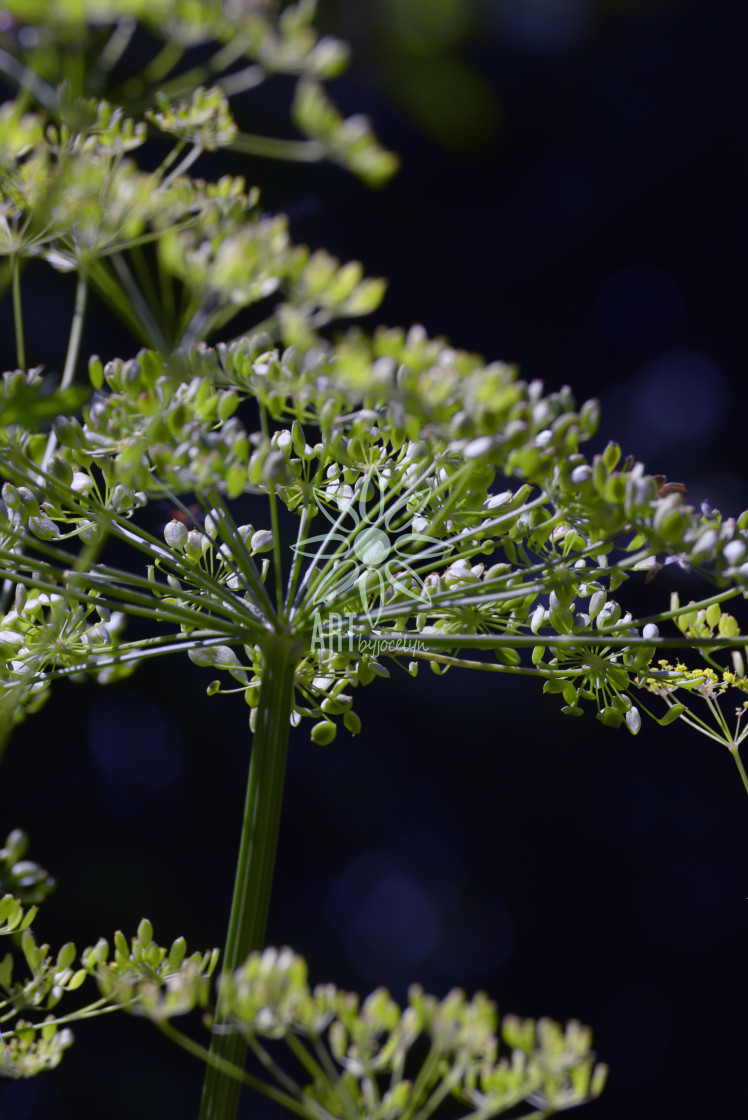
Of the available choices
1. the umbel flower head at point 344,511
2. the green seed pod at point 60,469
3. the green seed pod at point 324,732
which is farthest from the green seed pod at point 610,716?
the green seed pod at point 60,469

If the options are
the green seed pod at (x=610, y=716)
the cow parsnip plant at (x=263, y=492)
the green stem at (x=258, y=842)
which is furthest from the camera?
the green seed pod at (x=610, y=716)

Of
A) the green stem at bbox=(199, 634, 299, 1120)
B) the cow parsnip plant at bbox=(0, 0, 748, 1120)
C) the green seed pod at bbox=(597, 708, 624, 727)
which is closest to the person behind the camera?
the cow parsnip plant at bbox=(0, 0, 748, 1120)

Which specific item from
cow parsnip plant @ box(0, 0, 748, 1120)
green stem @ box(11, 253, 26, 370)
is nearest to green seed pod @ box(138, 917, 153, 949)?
cow parsnip plant @ box(0, 0, 748, 1120)

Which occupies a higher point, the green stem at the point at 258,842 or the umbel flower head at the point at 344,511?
the umbel flower head at the point at 344,511

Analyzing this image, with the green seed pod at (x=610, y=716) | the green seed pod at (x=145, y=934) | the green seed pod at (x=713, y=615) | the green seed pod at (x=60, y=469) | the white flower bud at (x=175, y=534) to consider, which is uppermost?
the green seed pod at (x=60, y=469)

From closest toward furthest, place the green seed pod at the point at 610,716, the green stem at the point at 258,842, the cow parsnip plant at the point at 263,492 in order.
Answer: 1. the cow parsnip plant at the point at 263,492
2. the green stem at the point at 258,842
3. the green seed pod at the point at 610,716

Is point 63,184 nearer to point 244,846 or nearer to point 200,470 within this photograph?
point 200,470

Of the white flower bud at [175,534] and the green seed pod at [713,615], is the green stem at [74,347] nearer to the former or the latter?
the white flower bud at [175,534]

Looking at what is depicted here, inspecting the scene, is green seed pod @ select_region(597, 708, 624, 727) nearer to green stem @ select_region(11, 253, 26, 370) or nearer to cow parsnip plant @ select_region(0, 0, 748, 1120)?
cow parsnip plant @ select_region(0, 0, 748, 1120)

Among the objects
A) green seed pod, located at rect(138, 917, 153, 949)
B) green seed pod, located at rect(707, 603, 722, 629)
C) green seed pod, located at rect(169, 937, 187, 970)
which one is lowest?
green seed pod, located at rect(169, 937, 187, 970)
